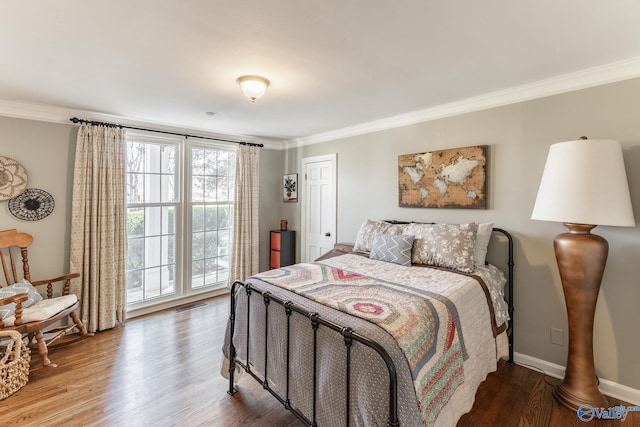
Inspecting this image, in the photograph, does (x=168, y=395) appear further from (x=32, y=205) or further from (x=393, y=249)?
(x=32, y=205)

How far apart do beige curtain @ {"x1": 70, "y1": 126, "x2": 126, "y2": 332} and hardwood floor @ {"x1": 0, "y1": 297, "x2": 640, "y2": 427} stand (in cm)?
45

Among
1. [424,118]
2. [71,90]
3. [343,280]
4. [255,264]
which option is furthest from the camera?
[255,264]

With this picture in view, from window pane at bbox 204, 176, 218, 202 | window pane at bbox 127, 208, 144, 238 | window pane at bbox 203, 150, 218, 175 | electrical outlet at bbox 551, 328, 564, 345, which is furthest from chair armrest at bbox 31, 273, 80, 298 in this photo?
electrical outlet at bbox 551, 328, 564, 345

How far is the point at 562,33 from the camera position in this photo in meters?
1.71

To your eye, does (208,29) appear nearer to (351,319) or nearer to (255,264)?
(351,319)

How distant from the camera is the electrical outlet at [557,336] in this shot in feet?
7.87

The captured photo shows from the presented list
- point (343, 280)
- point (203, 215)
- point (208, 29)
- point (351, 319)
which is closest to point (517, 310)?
point (343, 280)

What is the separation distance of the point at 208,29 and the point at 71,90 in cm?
182

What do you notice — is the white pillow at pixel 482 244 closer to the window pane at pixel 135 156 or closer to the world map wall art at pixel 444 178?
the world map wall art at pixel 444 178

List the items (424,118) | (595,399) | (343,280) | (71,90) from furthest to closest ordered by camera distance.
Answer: (424,118), (71,90), (343,280), (595,399)

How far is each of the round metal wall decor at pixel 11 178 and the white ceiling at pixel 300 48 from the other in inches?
24.5

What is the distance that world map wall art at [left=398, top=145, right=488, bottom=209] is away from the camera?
2.77 m

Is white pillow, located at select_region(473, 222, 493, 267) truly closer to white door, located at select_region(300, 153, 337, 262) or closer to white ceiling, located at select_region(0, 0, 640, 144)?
white ceiling, located at select_region(0, 0, 640, 144)

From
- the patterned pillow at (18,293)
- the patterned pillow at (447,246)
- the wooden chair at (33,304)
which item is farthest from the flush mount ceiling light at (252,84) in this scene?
the patterned pillow at (18,293)
